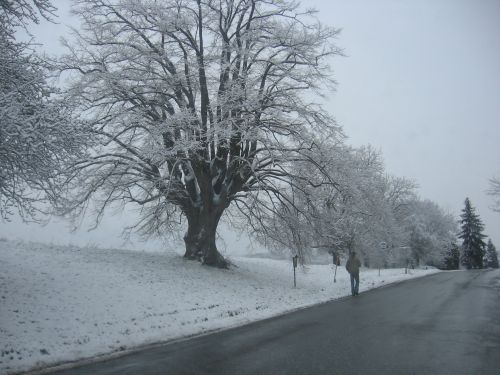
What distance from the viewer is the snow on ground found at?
25.0 feet

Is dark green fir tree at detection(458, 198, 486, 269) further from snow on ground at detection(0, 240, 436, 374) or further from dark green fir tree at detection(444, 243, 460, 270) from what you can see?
snow on ground at detection(0, 240, 436, 374)

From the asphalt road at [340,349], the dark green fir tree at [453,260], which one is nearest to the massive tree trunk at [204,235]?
the asphalt road at [340,349]

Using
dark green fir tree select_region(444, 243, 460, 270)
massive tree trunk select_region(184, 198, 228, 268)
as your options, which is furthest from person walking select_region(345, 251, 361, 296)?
dark green fir tree select_region(444, 243, 460, 270)

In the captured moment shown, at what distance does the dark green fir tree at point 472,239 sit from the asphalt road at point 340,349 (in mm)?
72948

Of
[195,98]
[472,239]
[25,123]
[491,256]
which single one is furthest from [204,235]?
[491,256]

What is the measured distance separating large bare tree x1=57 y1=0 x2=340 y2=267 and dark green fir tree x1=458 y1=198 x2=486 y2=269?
225 ft

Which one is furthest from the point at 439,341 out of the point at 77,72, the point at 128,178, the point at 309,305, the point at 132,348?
the point at 77,72

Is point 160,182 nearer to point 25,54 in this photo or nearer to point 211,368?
point 25,54

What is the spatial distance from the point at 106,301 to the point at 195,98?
11.0 metres

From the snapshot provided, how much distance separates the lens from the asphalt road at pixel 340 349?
19.5 ft

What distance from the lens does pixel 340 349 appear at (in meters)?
7.05

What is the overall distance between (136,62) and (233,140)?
5.03 metres

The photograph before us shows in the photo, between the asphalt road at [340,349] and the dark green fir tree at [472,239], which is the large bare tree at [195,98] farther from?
the dark green fir tree at [472,239]

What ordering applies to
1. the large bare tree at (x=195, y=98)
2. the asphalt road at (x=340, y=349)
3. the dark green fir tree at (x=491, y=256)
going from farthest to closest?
1. the dark green fir tree at (x=491, y=256)
2. the large bare tree at (x=195, y=98)
3. the asphalt road at (x=340, y=349)
